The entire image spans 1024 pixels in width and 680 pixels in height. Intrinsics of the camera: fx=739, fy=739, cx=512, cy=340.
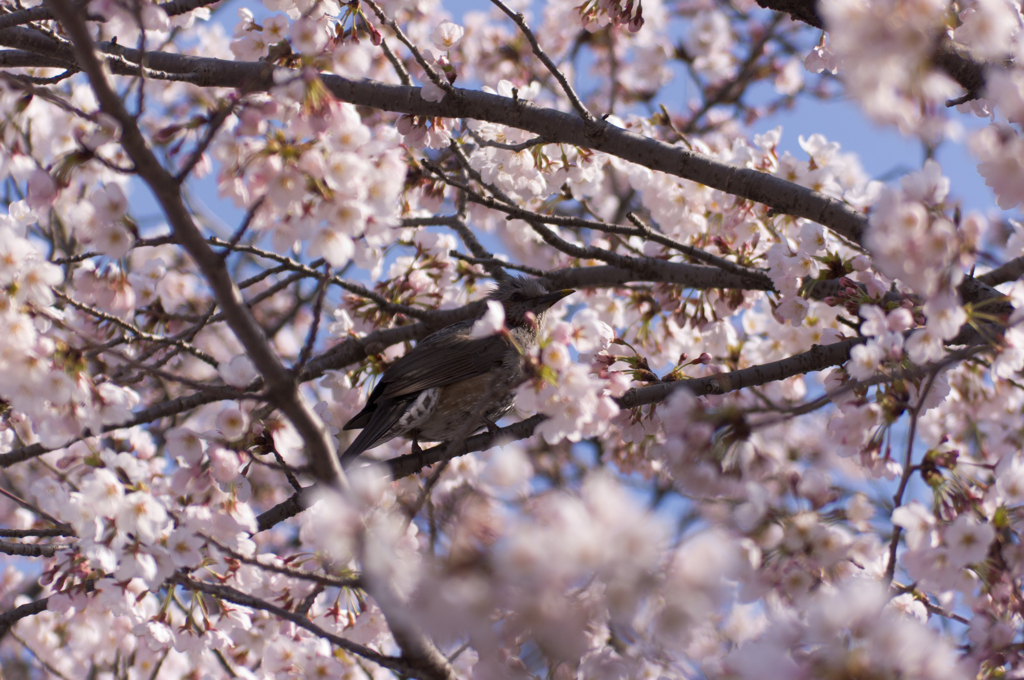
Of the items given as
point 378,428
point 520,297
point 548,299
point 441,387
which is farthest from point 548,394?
point 520,297

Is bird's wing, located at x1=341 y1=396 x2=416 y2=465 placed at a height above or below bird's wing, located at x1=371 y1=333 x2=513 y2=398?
below

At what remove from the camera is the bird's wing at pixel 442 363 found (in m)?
3.97

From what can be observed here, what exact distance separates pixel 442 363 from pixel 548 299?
0.82 metres

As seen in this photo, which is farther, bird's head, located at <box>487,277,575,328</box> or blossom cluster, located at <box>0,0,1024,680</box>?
bird's head, located at <box>487,277,575,328</box>

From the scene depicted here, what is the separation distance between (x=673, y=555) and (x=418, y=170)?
264 centimetres

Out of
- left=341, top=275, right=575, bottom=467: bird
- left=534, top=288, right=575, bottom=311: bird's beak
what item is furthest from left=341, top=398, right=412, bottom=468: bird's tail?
left=534, top=288, right=575, bottom=311: bird's beak

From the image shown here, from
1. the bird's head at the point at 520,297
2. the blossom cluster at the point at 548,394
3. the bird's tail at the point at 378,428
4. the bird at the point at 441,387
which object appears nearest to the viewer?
the blossom cluster at the point at 548,394

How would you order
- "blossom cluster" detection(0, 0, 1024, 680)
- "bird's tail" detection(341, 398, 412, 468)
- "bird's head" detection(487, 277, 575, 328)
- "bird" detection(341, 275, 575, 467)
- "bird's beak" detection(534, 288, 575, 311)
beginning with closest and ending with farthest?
"blossom cluster" detection(0, 0, 1024, 680) < "bird's tail" detection(341, 398, 412, 468) < "bird" detection(341, 275, 575, 467) < "bird's beak" detection(534, 288, 575, 311) < "bird's head" detection(487, 277, 575, 328)

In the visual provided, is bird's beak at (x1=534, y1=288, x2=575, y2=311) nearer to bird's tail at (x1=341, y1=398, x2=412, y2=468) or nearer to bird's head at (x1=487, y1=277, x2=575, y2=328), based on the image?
bird's head at (x1=487, y1=277, x2=575, y2=328)

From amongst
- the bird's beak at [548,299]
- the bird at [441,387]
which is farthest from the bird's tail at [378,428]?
the bird's beak at [548,299]

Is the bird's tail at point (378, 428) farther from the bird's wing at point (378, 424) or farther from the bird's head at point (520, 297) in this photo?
the bird's head at point (520, 297)

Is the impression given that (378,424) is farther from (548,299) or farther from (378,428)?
(548,299)

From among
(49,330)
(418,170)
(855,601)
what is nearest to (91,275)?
(49,330)

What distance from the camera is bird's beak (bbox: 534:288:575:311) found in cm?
449
